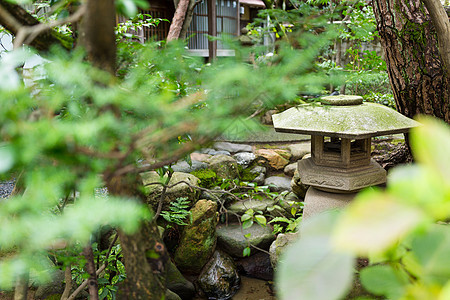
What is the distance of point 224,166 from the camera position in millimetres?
5320

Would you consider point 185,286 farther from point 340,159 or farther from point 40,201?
point 40,201

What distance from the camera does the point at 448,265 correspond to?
1.16 feet

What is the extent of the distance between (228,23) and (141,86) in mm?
10144

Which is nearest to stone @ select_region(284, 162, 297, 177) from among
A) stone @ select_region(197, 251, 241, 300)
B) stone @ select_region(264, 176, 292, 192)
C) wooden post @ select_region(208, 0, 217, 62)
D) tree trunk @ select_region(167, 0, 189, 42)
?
stone @ select_region(264, 176, 292, 192)

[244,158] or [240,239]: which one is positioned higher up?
[244,158]

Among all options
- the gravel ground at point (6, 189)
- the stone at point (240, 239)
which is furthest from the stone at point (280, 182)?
the gravel ground at point (6, 189)

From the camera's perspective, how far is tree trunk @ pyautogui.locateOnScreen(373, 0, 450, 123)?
307 cm

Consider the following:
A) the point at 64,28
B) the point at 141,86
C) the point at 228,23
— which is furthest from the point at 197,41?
the point at 141,86

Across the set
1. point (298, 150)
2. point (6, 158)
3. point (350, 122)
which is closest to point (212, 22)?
Result: point (298, 150)

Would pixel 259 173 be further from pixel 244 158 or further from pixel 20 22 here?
pixel 20 22

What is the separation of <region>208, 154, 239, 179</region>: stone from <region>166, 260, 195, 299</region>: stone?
1.59 meters

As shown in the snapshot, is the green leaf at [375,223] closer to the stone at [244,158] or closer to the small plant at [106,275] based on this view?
the small plant at [106,275]

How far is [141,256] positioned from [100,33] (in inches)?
20.7

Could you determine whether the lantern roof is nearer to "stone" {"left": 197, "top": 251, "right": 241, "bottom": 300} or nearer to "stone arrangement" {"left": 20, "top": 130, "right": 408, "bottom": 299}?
"stone arrangement" {"left": 20, "top": 130, "right": 408, "bottom": 299}
